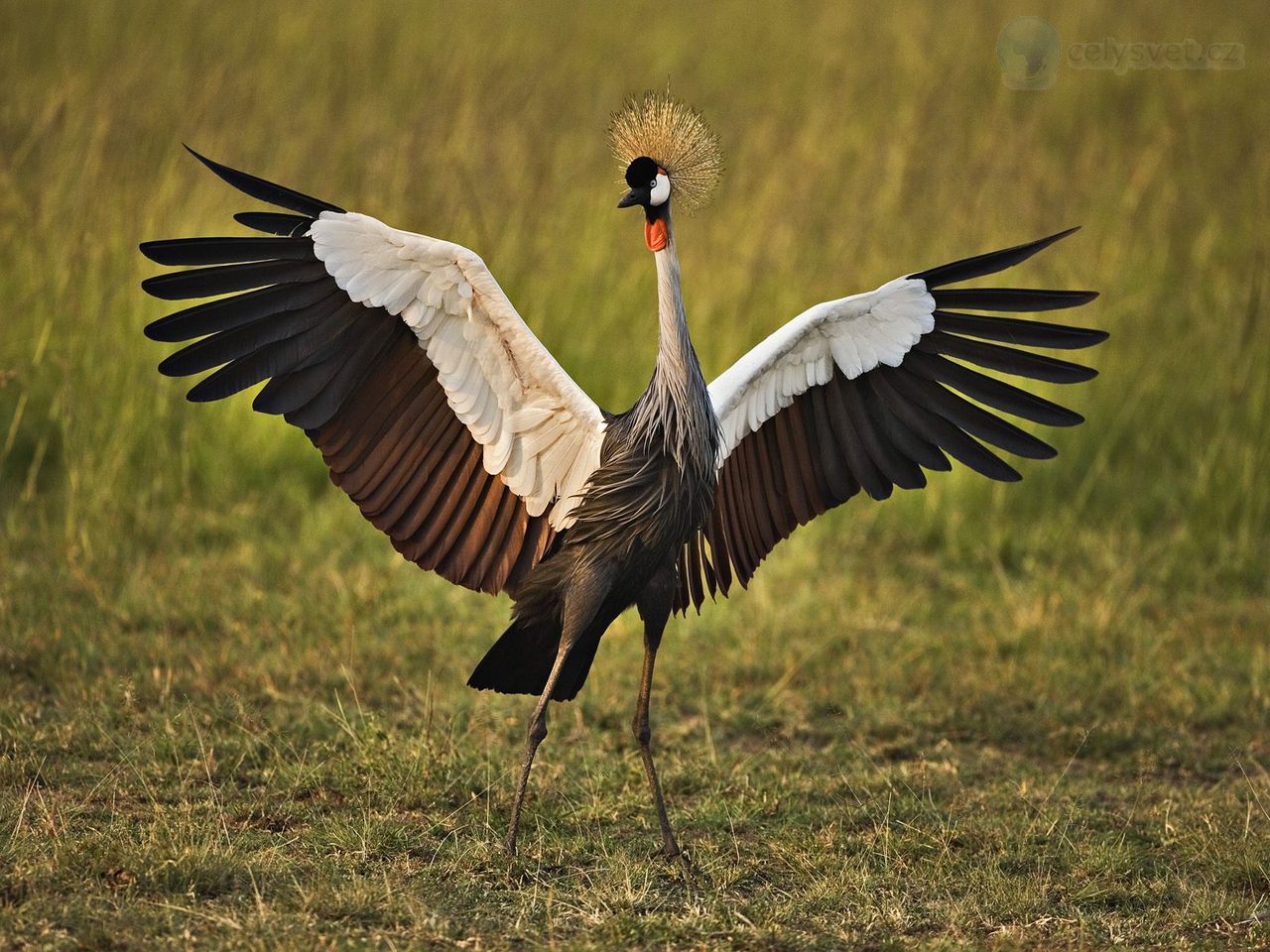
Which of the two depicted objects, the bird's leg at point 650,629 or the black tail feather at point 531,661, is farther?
the black tail feather at point 531,661

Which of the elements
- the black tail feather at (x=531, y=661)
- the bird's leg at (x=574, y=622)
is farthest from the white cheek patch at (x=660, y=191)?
the black tail feather at (x=531, y=661)

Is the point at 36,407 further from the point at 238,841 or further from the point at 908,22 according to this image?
the point at 908,22

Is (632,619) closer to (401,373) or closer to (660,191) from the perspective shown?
(401,373)

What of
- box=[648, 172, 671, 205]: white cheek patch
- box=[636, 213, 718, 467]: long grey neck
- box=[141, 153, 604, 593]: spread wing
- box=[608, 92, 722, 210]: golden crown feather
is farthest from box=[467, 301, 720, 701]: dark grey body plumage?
box=[608, 92, 722, 210]: golden crown feather

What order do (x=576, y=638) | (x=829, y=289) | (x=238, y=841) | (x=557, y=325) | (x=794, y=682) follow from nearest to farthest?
(x=238, y=841)
(x=576, y=638)
(x=794, y=682)
(x=557, y=325)
(x=829, y=289)

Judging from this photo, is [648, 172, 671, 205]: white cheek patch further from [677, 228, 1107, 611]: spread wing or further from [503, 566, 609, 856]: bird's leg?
[503, 566, 609, 856]: bird's leg

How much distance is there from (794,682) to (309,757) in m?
1.93

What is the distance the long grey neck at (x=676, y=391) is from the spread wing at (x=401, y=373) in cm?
20

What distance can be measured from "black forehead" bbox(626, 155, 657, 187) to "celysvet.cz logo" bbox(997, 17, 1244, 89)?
21.4ft

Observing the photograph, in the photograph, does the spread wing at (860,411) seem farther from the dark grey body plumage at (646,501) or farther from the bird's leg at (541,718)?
the bird's leg at (541,718)

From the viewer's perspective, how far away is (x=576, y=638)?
4.29 m

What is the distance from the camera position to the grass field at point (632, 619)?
3.95 metres

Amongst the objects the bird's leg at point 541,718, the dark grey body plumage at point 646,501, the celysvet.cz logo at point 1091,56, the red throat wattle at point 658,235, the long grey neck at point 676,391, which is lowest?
the bird's leg at point 541,718

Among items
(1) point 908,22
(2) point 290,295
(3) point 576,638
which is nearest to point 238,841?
(3) point 576,638
